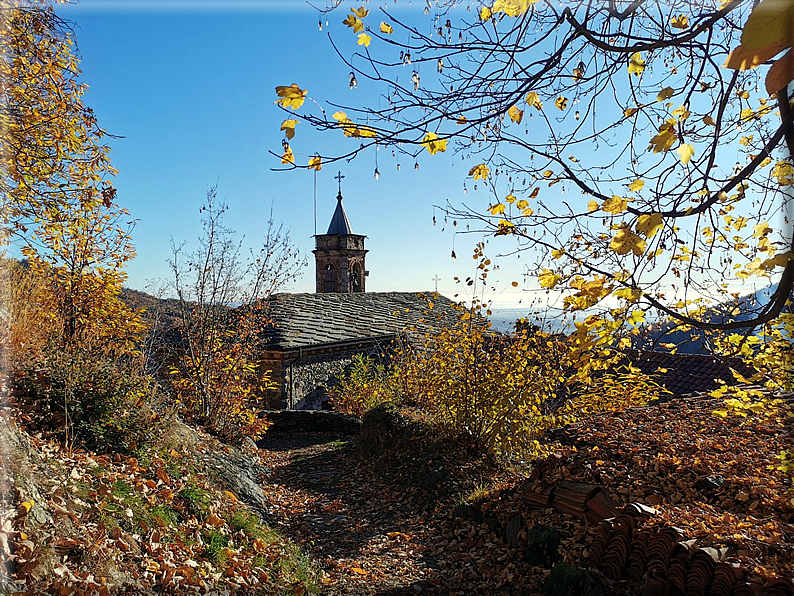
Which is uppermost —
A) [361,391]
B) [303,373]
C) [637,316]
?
[637,316]

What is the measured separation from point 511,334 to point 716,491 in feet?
11.6

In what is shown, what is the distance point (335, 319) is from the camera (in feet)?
51.8

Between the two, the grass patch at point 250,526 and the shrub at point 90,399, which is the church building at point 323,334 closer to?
the grass patch at point 250,526

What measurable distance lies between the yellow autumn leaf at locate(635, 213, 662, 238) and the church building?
643 centimetres

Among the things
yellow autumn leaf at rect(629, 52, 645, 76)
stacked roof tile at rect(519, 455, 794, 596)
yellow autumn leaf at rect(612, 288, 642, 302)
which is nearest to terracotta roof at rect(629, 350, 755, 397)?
stacked roof tile at rect(519, 455, 794, 596)

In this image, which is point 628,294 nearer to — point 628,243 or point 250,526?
point 628,243

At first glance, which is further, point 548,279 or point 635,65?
point 635,65

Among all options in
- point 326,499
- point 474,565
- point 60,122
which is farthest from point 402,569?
point 60,122

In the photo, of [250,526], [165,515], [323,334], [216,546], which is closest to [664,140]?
[216,546]

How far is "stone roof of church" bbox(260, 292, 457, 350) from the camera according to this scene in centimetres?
1323

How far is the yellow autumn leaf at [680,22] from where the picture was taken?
266 centimetres

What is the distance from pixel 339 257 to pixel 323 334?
348 inches

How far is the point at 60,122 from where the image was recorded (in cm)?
535

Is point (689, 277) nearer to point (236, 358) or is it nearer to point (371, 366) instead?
point (236, 358)
